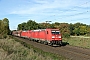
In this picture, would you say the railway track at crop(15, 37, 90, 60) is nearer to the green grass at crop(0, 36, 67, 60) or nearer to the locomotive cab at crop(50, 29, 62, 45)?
the green grass at crop(0, 36, 67, 60)

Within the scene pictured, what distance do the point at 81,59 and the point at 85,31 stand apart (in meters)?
134

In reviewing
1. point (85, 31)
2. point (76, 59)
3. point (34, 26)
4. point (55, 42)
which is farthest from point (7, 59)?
point (85, 31)

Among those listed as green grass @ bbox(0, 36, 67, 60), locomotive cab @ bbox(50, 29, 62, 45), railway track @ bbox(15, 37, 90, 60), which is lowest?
railway track @ bbox(15, 37, 90, 60)

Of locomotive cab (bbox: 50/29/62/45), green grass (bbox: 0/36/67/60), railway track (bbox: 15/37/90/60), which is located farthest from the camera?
locomotive cab (bbox: 50/29/62/45)

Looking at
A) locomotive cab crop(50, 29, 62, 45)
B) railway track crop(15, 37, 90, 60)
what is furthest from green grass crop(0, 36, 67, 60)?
locomotive cab crop(50, 29, 62, 45)

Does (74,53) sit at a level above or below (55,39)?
below

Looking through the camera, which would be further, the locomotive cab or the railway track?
the locomotive cab

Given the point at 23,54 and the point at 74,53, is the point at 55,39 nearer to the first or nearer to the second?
the point at 74,53

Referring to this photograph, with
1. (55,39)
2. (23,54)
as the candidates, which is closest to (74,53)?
(23,54)

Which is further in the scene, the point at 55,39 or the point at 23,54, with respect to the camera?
the point at 55,39

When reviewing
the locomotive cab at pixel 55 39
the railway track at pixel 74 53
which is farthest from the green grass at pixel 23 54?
the locomotive cab at pixel 55 39

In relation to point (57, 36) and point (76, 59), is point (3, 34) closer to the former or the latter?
point (57, 36)

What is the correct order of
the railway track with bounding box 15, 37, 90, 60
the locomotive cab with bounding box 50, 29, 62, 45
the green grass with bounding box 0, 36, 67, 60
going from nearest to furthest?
the green grass with bounding box 0, 36, 67, 60
the railway track with bounding box 15, 37, 90, 60
the locomotive cab with bounding box 50, 29, 62, 45

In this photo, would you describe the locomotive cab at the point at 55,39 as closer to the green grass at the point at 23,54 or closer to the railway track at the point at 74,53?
the railway track at the point at 74,53
